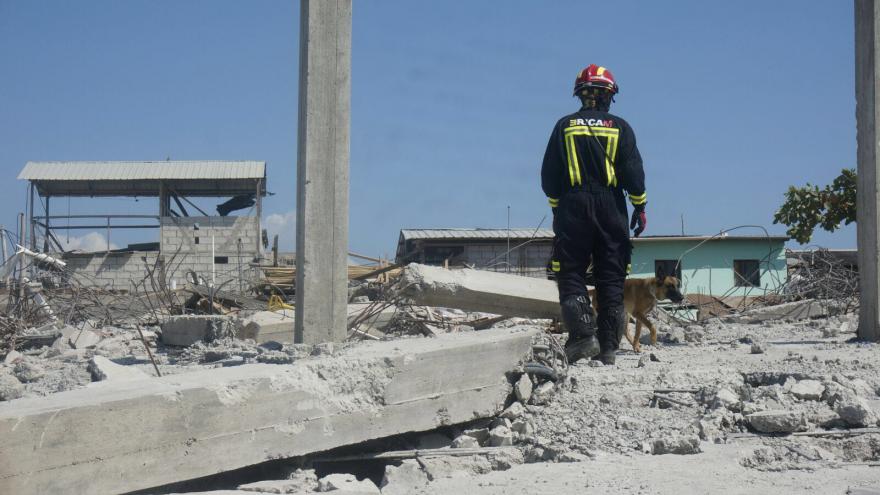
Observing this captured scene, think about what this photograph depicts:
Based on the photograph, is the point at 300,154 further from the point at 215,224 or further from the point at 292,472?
the point at 215,224

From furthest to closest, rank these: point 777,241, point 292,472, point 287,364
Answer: point 777,241 < point 287,364 < point 292,472

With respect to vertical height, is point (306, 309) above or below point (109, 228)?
below

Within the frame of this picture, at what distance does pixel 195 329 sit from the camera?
24.9ft

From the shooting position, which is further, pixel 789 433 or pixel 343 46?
pixel 343 46

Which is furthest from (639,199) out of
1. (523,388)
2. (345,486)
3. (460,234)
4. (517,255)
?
(460,234)

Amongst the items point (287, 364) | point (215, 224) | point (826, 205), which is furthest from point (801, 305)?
point (215, 224)

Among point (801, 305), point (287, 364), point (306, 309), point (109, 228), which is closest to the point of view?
point (287, 364)

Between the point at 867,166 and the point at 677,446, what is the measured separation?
4367mm

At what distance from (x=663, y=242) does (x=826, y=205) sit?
404 inches

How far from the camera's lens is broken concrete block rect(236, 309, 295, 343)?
7238 millimetres

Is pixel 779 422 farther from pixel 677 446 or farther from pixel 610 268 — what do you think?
pixel 610 268

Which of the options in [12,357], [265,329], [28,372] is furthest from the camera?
[265,329]

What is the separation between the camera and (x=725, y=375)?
15.8 ft

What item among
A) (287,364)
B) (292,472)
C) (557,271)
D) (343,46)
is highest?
(343,46)
